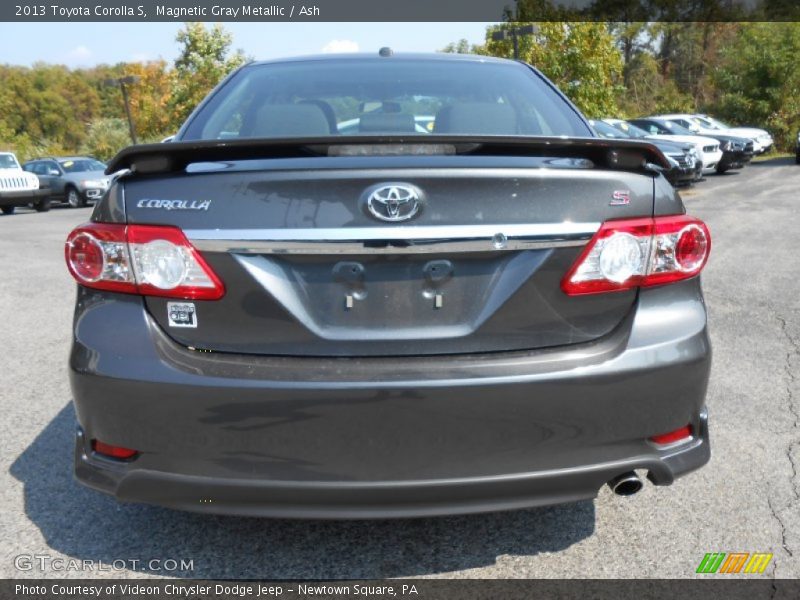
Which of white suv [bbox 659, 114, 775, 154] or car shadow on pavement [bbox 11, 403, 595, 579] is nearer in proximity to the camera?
car shadow on pavement [bbox 11, 403, 595, 579]

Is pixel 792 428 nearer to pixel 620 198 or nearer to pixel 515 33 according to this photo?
pixel 620 198

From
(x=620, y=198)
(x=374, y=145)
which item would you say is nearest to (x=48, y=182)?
(x=374, y=145)

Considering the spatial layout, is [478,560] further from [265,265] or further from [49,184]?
[49,184]

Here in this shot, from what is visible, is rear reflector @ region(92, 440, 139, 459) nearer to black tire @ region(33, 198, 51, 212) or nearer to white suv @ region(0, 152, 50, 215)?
white suv @ region(0, 152, 50, 215)

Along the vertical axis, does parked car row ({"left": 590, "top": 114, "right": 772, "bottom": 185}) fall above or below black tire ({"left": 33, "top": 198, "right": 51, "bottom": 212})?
above

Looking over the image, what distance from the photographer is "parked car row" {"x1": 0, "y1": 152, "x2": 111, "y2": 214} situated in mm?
20562

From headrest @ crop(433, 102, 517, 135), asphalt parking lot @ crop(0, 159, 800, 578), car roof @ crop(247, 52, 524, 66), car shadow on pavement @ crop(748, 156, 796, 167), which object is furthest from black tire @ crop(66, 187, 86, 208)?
car shadow on pavement @ crop(748, 156, 796, 167)

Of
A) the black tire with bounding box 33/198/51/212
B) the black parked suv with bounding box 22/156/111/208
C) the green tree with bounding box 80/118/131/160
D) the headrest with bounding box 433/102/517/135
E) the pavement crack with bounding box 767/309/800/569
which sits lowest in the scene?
the green tree with bounding box 80/118/131/160

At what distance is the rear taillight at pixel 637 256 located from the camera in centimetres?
207

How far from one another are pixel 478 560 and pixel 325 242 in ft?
3.98

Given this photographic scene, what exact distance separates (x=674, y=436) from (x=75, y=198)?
22866 millimetres

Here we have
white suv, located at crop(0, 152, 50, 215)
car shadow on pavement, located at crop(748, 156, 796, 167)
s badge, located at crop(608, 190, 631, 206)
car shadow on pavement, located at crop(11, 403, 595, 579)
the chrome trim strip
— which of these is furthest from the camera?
car shadow on pavement, located at crop(748, 156, 796, 167)

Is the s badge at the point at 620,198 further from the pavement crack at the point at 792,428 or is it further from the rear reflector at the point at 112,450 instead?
the rear reflector at the point at 112,450

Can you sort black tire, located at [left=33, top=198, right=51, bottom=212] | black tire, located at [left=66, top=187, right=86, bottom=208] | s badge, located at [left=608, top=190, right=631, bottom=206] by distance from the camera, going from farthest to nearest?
black tire, located at [left=66, top=187, right=86, bottom=208], black tire, located at [left=33, top=198, right=51, bottom=212], s badge, located at [left=608, top=190, right=631, bottom=206]
